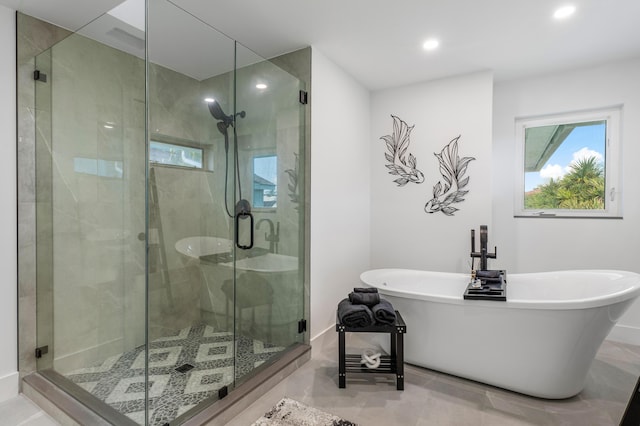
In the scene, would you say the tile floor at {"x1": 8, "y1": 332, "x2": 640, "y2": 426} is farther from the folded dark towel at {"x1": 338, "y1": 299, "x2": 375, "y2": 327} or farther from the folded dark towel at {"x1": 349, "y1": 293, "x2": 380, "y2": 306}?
the folded dark towel at {"x1": 349, "y1": 293, "x2": 380, "y2": 306}

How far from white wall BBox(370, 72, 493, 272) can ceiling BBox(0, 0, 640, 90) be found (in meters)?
0.27

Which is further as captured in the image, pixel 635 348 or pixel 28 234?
pixel 635 348

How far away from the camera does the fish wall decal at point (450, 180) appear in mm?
3152

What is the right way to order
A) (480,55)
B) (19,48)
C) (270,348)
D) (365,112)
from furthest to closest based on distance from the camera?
(365,112)
(480,55)
(270,348)
(19,48)

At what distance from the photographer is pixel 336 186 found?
2.99 meters

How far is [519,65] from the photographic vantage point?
292 centimetres

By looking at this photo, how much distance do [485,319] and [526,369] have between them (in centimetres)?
36

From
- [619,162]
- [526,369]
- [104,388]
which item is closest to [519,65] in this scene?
[619,162]

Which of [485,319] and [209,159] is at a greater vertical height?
[209,159]

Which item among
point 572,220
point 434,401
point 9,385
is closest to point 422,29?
point 572,220

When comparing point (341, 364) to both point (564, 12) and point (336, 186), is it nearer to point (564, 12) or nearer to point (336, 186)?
point (336, 186)

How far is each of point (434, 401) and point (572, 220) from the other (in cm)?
221

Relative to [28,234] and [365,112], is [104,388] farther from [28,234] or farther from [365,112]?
[365,112]

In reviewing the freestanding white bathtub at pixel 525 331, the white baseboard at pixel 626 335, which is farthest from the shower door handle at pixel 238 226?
the white baseboard at pixel 626 335
